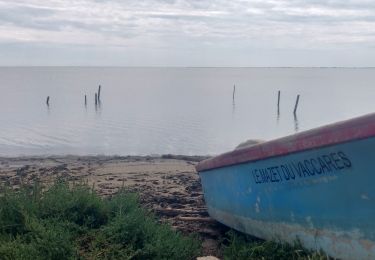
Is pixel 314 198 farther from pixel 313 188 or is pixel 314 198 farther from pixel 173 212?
pixel 173 212

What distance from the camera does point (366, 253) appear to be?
4848 mm

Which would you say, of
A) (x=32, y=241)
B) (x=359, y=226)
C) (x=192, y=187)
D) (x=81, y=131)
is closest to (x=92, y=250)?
(x=32, y=241)

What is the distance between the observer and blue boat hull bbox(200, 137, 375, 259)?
15.8 ft

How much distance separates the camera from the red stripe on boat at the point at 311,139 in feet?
15.2

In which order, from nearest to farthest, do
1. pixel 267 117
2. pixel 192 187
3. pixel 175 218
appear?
1. pixel 175 218
2. pixel 192 187
3. pixel 267 117

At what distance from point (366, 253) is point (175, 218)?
3.43 m

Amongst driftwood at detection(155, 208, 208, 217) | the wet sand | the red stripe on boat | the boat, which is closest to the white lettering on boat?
the boat

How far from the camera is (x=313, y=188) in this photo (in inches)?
209

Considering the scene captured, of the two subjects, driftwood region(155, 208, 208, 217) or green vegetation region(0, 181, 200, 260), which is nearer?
green vegetation region(0, 181, 200, 260)

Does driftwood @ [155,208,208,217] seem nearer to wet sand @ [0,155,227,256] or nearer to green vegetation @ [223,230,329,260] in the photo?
wet sand @ [0,155,227,256]

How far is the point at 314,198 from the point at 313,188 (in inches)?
3.9

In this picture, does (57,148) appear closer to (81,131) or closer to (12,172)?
(81,131)

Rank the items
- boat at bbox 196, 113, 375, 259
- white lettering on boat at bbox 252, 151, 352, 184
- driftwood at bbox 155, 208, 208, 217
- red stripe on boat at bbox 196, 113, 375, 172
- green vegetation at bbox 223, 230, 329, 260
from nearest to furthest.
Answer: red stripe on boat at bbox 196, 113, 375, 172 < boat at bbox 196, 113, 375, 259 < white lettering on boat at bbox 252, 151, 352, 184 < green vegetation at bbox 223, 230, 329, 260 < driftwood at bbox 155, 208, 208, 217

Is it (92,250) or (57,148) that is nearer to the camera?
(92,250)
